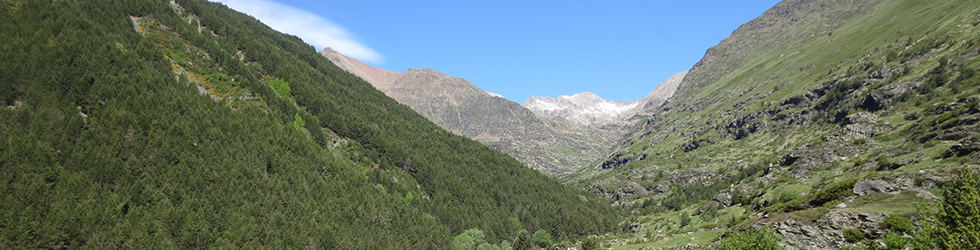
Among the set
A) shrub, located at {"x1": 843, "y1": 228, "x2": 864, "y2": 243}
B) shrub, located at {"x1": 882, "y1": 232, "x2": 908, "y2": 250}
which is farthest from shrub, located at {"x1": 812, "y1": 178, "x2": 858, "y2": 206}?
shrub, located at {"x1": 882, "y1": 232, "x2": 908, "y2": 250}

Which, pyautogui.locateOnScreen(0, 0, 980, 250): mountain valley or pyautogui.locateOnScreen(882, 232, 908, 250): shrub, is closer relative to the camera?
pyautogui.locateOnScreen(882, 232, 908, 250): shrub

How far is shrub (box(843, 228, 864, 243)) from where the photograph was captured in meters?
42.2

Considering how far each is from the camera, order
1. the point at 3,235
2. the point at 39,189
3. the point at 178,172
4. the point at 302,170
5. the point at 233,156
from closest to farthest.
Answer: the point at 3,235, the point at 39,189, the point at 178,172, the point at 233,156, the point at 302,170

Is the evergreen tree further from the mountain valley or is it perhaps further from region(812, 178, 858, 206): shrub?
region(812, 178, 858, 206): shrub

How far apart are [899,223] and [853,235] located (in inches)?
179

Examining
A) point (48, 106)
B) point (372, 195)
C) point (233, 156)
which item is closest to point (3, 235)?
point (48, 106)

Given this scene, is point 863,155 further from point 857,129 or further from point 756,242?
point 756,242

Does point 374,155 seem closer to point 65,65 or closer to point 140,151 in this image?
point 140,151

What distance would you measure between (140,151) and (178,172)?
6.65m

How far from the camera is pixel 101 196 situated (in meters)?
56.2

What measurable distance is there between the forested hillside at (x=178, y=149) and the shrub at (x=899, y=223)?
75.5 metres

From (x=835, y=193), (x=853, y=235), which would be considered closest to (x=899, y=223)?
(x=853, y=235)

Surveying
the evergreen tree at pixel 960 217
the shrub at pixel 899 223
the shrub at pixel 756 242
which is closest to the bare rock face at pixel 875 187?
the shrub at pixel 899 223

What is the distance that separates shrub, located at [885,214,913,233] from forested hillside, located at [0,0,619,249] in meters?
75.5
